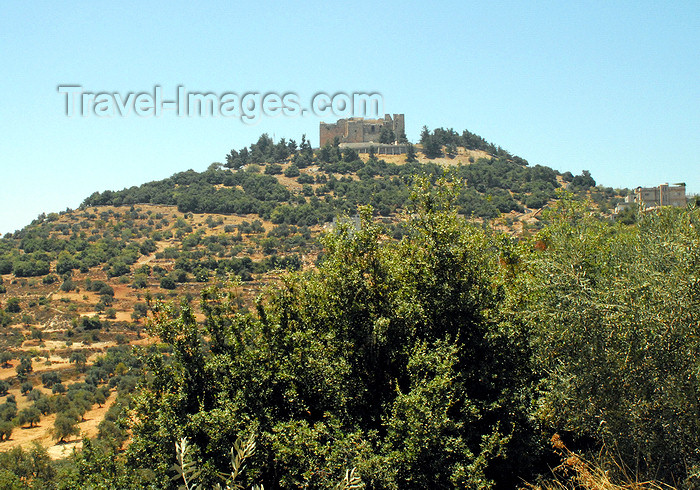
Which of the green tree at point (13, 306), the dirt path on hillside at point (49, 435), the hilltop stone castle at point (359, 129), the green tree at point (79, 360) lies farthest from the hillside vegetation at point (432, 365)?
the hilltop stone castle at point (359, 129)

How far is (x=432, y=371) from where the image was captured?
30.0ft

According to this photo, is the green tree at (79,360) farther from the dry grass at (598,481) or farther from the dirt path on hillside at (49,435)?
the dry grass at (598,481)

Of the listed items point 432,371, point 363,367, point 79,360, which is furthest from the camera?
point 79,360

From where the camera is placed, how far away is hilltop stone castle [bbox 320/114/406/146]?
4493 inches

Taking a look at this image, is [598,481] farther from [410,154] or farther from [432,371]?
[410,154]

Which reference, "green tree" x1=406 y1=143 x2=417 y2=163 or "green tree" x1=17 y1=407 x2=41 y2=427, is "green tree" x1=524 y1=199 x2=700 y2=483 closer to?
"green tree" x1=17 y1=407 x2=41 y2=427

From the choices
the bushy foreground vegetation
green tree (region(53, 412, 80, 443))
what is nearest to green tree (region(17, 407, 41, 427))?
green tree (region(53, 412, 80, 443))

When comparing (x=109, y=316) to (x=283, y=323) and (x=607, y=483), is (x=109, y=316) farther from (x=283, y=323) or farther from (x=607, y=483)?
(x=607, y=483)

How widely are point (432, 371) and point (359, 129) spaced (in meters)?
108

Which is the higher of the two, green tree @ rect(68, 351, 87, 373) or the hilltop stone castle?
the hilltop stone castle

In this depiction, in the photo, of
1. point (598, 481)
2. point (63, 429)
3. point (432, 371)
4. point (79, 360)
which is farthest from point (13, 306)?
point (598, 481)

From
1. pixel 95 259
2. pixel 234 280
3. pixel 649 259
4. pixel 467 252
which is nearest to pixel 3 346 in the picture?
pixel 95 259

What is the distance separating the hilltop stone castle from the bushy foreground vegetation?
338 feet

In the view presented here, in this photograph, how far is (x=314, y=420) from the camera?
10.0 metres
